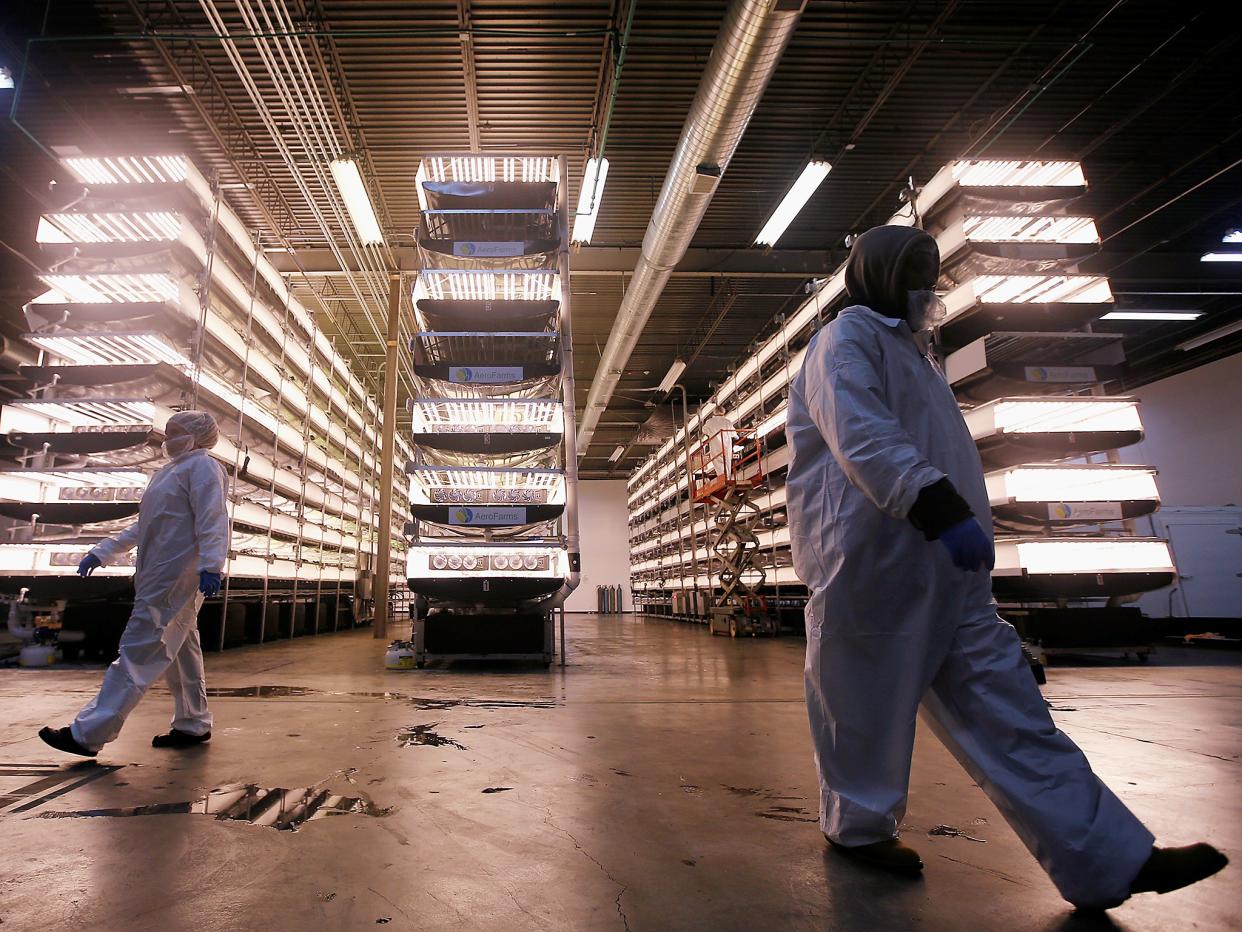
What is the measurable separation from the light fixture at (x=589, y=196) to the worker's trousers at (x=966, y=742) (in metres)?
6.97

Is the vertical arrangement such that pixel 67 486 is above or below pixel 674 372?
below

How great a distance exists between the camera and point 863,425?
139 cm

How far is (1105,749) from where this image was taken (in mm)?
2455

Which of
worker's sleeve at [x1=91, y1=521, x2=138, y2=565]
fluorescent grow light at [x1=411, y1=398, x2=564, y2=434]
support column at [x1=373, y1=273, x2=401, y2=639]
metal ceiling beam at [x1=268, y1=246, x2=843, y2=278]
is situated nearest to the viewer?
worker's sleeve at [x1=91, y1=521, x2=138, y2=565]

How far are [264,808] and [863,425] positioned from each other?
1.86m

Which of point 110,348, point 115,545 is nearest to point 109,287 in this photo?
point 110,348

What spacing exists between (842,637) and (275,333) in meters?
8.44

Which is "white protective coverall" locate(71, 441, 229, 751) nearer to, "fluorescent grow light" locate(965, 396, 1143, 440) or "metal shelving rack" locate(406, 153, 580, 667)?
"metal shelving rack" locate(406, 153, 580, 667)

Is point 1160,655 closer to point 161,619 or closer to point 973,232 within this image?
point 973,232

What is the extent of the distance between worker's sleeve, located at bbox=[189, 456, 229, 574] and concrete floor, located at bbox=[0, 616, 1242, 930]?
0.75 meters

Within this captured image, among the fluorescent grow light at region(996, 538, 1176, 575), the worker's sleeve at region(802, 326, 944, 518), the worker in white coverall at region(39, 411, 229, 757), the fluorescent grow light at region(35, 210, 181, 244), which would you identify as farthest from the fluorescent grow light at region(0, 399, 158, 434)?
the fluorescent grow light at region(996, 538, 1176, 575)

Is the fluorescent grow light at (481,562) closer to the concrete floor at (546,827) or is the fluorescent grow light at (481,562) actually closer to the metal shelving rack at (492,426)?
the metal shelving rack at (492,426)

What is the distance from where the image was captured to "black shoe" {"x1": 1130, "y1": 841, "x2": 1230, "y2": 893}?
3.66 ft

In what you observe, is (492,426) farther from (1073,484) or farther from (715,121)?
(1073,484)
